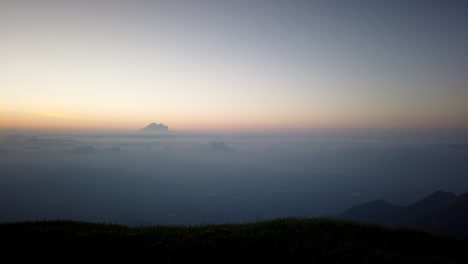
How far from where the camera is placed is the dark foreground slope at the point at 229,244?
10.3m

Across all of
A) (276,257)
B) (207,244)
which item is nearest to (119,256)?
(207,244)

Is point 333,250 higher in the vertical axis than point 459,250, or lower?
higher

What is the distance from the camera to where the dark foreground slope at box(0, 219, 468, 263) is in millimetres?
10281

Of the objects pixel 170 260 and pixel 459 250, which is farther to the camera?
pixel 459 250

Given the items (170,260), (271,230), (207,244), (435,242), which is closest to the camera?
(170,260)

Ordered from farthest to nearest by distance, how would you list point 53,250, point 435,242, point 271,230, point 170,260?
point 435,242 → point 271,230 → point 53,250 → point 170,260

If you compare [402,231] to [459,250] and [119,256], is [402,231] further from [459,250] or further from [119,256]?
[119,256]

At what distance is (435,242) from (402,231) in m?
1.39

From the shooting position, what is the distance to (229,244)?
36.8ft

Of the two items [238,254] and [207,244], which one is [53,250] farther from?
[238,254]

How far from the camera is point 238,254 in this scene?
10.6 meters

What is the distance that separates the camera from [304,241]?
11.8m

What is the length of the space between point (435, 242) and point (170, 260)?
40.8 feet

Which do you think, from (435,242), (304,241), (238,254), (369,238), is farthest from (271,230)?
(435,242)
